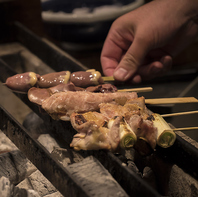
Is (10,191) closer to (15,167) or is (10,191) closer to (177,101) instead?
(15,167)

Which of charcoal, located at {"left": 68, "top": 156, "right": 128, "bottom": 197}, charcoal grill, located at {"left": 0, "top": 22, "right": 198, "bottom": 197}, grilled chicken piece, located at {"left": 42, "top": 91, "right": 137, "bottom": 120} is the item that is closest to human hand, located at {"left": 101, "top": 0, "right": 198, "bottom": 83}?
grilled chicken piece, located at {"left": 42, "top": 91, "right": 137, "bottom": 120}

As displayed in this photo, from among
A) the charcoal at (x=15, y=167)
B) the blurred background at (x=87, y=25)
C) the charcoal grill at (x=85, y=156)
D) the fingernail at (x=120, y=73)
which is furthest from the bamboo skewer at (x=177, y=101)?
the blurred background at (x=87, y=25)

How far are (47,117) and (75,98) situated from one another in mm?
414

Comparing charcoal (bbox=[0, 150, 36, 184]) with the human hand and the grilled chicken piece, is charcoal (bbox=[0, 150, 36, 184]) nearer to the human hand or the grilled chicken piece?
the grilled chicken piece

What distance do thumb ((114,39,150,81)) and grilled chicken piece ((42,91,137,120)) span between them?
29.8 inches

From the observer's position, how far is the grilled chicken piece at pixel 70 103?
6.40 feet

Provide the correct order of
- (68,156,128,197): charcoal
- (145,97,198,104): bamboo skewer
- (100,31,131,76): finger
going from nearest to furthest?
(68,156,128,197): charcoal
(145,97,198,104): bamboo skewer
(100,31,131,76): finger

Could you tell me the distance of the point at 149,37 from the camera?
278 cm

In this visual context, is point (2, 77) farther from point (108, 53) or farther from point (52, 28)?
point (52, 28)

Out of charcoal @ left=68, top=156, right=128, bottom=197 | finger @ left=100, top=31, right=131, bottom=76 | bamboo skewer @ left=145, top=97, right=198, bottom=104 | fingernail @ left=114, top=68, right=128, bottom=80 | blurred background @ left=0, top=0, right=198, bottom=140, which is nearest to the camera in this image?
charcoal @ left=68, top=156, right=128, bottom=197

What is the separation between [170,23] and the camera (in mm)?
2912

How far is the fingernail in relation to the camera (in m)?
2.73

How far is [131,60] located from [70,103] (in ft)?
3.41

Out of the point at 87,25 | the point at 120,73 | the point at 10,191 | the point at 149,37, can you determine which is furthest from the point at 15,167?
the point at 87,25
